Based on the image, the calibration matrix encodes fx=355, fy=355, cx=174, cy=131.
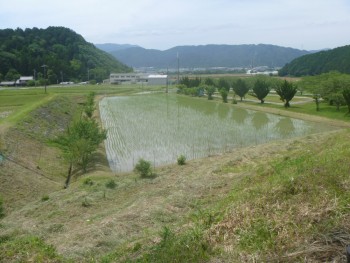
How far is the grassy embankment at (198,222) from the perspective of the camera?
5121 millimetres

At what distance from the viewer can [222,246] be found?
547 centimetres

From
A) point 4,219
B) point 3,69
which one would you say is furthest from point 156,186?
point 3,69

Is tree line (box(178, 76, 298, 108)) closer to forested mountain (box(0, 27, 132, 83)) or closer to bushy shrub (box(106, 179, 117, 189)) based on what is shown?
bushy shrub (box(106, 179, 117, 189))

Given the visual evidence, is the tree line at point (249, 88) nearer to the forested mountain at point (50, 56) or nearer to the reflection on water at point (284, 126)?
the reflection on water at point (284, 126)

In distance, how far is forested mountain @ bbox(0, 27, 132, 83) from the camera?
87875 millimetres

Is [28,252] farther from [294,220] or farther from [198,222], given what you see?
[294,220]

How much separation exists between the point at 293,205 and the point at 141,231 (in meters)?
3.87

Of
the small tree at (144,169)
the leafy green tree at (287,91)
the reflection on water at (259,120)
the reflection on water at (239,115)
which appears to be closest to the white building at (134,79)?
the reflection on water at (239,115)

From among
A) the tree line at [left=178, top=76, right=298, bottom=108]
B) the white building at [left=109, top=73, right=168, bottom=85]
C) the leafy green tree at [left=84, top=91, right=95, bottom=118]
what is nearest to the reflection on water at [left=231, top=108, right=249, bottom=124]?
the tree line at [left=178, top=76, right=298, bottom=108]

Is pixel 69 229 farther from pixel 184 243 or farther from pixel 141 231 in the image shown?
pixel 184 243

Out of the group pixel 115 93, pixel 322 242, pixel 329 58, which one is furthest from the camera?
pixel 329 58

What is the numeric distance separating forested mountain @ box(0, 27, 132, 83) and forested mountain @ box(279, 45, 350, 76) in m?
58.2

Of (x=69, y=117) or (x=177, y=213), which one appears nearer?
(x=177, y=213)

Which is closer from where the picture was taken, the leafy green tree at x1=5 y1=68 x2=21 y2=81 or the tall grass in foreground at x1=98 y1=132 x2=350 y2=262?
the tall grass in foreground at x1=98 y1=132 x2=350 y2=262
